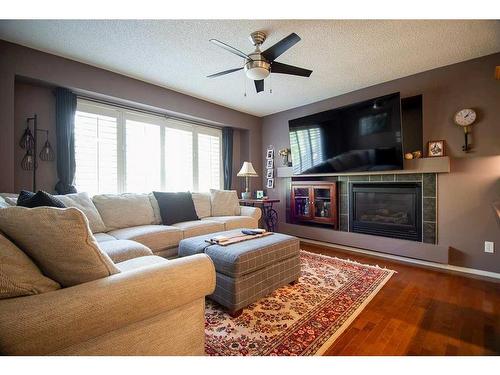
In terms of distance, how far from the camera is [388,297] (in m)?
2.09

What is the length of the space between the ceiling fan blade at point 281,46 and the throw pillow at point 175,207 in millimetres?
2161

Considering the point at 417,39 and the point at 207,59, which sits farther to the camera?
the point at 207,59

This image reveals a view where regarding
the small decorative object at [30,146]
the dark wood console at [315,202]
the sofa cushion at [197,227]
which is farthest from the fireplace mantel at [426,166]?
the small decorative object at [30,146]

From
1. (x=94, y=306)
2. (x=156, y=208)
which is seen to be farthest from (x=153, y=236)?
(x=94, y=306)

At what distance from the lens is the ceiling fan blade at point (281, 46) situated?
178cm

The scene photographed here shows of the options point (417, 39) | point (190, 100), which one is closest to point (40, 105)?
point (190, 100)

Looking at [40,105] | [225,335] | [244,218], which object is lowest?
[225,335]

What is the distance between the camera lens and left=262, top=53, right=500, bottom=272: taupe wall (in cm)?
254

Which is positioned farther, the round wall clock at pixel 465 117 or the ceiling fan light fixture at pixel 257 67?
the round wall clock at pixel 465 117

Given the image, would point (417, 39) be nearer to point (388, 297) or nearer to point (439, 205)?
point (439, 205)

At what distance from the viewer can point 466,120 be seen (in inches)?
104

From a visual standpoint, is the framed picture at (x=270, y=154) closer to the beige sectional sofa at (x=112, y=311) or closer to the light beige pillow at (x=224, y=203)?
the light beige pillow at (x=224, y=203)

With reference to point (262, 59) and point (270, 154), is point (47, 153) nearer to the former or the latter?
point (262, 59)
